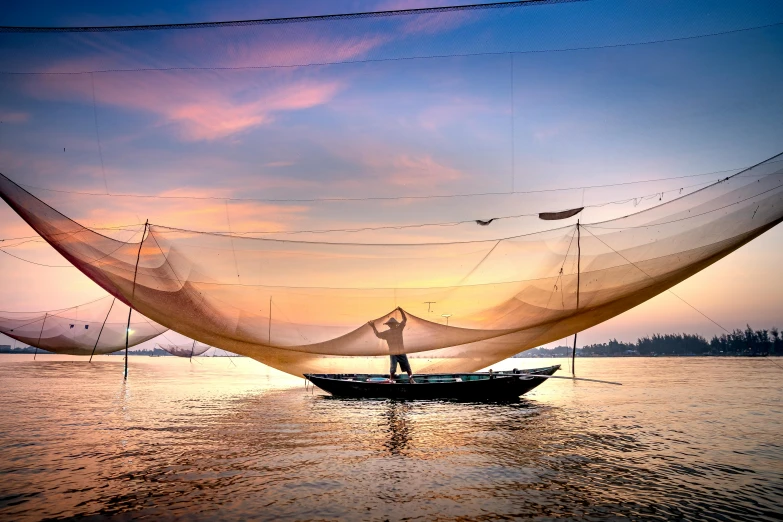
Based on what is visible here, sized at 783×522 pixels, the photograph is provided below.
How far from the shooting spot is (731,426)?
12.3 metres

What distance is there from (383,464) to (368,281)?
533cm

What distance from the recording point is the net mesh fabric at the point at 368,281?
1106 centimetres

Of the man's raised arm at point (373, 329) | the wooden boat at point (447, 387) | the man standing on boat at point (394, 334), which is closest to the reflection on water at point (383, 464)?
the wooden boat at point (447, 387)

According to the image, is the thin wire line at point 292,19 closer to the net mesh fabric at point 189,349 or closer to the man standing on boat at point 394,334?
the man standing on boat at point 394,334

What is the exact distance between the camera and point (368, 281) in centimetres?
1215

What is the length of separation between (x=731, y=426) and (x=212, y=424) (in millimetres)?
11630

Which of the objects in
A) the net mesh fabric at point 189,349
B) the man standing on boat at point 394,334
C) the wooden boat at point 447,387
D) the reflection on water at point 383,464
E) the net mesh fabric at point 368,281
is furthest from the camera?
the net mesh fabric at point 189,349

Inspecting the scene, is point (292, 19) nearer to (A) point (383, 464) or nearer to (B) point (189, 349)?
(A) point (383, 464)

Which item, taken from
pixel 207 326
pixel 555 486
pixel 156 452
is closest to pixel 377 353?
pixel 207 326

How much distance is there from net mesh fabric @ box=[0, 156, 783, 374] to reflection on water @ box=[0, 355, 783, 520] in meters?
2.07

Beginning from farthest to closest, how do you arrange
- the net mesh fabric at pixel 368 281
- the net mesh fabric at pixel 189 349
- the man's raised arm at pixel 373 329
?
the net mesh fabric at pixel 189 349
the man's raised arm at pixel 373 329
the net mesh fabric at pixel 368 281

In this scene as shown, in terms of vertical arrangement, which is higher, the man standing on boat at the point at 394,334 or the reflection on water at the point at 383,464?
the man standing on boat at the point at 394,334

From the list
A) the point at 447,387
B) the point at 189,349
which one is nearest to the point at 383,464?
the point at 447,387

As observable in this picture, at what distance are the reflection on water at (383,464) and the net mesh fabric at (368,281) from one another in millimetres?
2070
